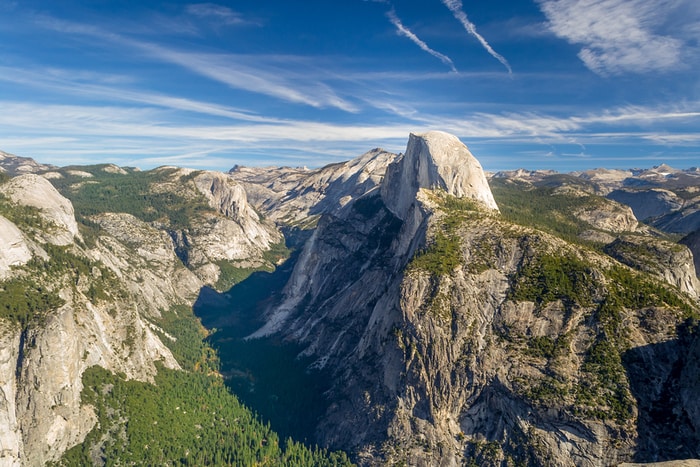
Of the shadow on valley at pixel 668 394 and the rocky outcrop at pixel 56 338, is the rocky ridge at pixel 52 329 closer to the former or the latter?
the rocky outcrop at pixel 56 338

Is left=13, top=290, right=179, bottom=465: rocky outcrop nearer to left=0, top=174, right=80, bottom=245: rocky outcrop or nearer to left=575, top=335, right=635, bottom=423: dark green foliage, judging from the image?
left=0, top=174, right=80, bottom=245: rocky outcrop

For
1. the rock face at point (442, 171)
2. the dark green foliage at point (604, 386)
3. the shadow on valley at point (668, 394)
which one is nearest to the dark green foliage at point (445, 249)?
the rock face at point (442, 171)

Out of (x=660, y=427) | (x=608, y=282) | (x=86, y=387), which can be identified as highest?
(x=608, y=282)

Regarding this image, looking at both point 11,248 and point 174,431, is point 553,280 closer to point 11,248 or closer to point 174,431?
point 174,431

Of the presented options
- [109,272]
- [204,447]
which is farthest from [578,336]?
[109,272]

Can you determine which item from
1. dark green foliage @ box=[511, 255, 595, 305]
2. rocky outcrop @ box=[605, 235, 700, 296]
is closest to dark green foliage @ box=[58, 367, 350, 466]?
dark green foliage @ box=[511, 255, 595, 305]

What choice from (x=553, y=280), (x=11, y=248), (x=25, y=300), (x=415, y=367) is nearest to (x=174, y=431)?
(x=25, y=300)

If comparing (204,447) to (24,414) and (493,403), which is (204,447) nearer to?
(24,414)
